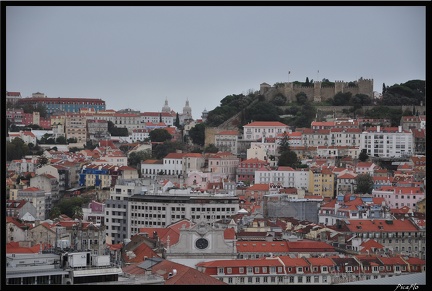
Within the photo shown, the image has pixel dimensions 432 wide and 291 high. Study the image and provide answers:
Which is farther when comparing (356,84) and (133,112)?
(133,112)

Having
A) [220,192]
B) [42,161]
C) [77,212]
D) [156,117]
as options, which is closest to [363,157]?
[220,192]

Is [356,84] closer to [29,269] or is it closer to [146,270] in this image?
[146,270]

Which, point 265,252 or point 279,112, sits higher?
point 279,112

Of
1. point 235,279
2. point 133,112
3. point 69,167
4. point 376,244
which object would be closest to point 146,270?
point 235,279

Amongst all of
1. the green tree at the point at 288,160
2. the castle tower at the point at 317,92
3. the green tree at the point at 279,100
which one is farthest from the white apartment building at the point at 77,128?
the green tree at the point at 288,160

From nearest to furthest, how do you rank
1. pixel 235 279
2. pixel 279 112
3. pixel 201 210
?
pixel 235 279 < pixel 201 210 < pixel 279 112

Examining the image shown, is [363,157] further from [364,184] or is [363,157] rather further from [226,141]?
[226,141]
